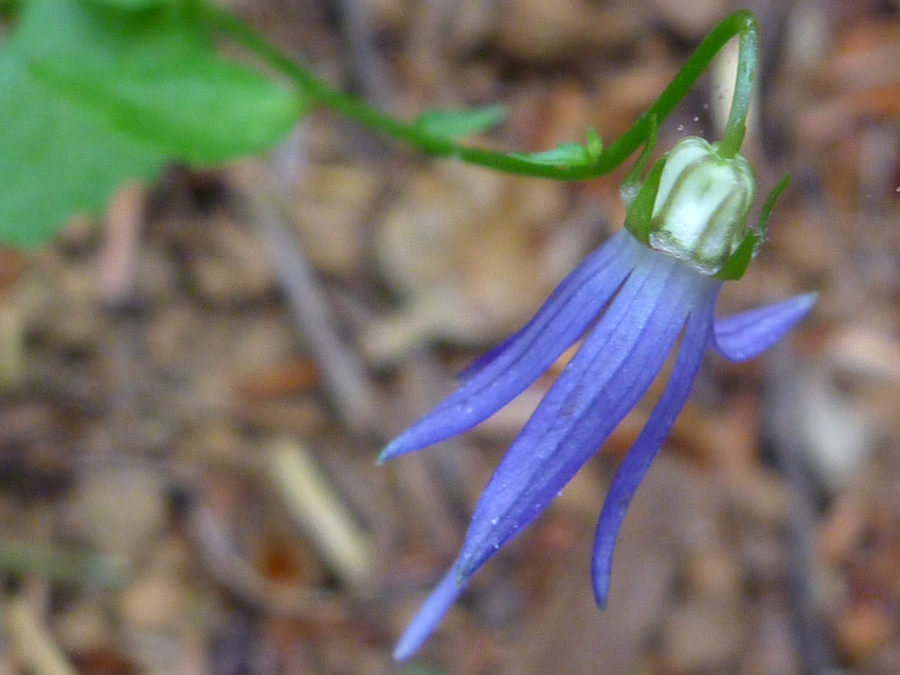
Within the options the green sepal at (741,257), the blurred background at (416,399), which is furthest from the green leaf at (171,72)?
the green sepal at (741,257)

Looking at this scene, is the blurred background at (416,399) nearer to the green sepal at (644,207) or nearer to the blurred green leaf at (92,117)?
the blurred green leaf at (92,117)

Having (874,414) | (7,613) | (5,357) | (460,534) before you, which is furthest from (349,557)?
(874,414)

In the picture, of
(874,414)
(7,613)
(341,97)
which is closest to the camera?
(341,97)

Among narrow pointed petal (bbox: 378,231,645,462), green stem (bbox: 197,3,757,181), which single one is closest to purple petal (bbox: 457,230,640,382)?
narrow pointed petal (bbox: 378,231,645,462)

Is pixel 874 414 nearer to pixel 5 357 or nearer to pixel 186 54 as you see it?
pixel 186 54

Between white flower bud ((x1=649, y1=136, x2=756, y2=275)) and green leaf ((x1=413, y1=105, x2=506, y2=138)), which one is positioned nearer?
white flower bud ((x1=649, y1=136, x2=756, y2=275))

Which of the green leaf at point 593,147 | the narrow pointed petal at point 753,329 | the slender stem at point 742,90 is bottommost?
the narrow pointed petal at point 753,329

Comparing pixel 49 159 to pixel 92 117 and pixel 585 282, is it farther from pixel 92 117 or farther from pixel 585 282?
pixel 585 282

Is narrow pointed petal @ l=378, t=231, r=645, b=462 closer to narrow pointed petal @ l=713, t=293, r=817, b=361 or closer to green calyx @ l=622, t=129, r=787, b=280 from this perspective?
green calyx @ l=622, t=129, r=787, b=280
